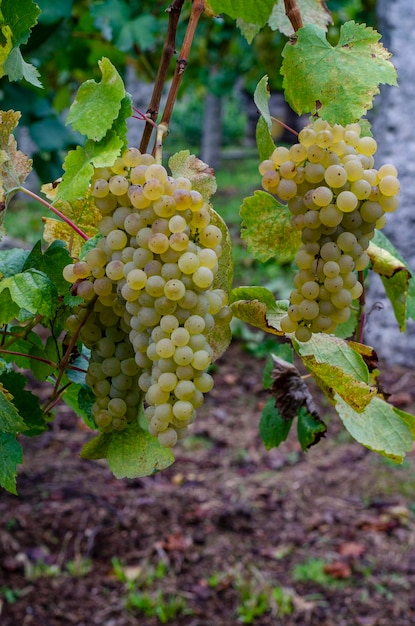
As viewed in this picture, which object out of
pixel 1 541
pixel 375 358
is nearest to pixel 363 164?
pixel 375 358

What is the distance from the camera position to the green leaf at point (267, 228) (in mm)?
652

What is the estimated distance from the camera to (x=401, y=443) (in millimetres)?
708

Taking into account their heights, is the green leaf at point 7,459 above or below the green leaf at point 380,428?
below

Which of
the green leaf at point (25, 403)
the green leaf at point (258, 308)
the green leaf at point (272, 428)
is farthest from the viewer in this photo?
the green leaf at point (272, 428)

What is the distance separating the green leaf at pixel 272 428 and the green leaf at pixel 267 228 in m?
0.34

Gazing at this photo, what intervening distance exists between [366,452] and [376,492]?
0.31 meters

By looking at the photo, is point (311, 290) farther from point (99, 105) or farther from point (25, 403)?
point (25, 403)

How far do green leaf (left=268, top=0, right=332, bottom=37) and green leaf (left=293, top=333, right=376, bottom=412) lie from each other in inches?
14.3

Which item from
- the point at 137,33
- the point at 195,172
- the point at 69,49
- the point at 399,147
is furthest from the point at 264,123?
the point at 399,147

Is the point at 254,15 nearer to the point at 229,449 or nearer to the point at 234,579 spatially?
the point at 234,579

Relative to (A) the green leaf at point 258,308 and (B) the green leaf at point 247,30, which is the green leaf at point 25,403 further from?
(B) the green leaf at point 247,30

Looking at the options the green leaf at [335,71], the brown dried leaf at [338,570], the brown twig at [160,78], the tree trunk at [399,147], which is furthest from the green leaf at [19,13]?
the tree trunk at [399,147]

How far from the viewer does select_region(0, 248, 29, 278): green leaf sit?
64 centimetres

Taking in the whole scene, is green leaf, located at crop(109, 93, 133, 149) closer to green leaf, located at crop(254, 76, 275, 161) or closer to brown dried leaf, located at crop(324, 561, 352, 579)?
green leaf, located at crop(254, 76, 275, 161)
